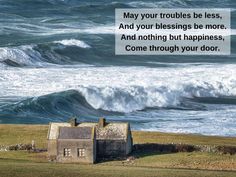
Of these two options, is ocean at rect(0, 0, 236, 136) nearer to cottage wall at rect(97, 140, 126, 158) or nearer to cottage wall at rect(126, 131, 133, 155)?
cottage wall at rect(126, 131, 133, 155)

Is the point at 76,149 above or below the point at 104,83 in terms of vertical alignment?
below

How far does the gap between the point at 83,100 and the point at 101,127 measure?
25.1 metres

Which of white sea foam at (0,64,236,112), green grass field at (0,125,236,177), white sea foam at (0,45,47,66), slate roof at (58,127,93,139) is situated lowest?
green grass field at (0,125,236,177)

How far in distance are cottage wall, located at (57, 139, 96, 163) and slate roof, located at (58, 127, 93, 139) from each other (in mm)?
232

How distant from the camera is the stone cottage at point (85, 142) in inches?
2062

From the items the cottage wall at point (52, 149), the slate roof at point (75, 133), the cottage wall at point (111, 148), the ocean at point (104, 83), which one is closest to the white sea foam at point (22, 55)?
the ocean at point (104, 83)

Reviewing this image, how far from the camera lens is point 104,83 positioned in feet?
280

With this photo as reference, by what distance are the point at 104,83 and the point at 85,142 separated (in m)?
33.3

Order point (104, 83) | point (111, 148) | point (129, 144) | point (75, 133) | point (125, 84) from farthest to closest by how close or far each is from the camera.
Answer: point (125, 84) → point (104, 83) → point (129, 144) → point (111, 148) → point (75, 133)

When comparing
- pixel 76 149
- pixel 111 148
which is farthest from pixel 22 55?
pixel 76 149

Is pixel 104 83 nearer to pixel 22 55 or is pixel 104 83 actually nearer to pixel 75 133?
pixel 22 55

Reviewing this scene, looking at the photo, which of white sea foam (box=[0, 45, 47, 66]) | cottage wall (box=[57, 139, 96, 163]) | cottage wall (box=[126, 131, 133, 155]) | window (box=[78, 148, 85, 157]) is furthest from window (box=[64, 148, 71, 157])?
white sea foam (box=[0, 45, 47, 66])

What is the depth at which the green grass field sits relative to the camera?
43438 mm

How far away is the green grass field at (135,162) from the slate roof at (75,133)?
1702 millimetres
